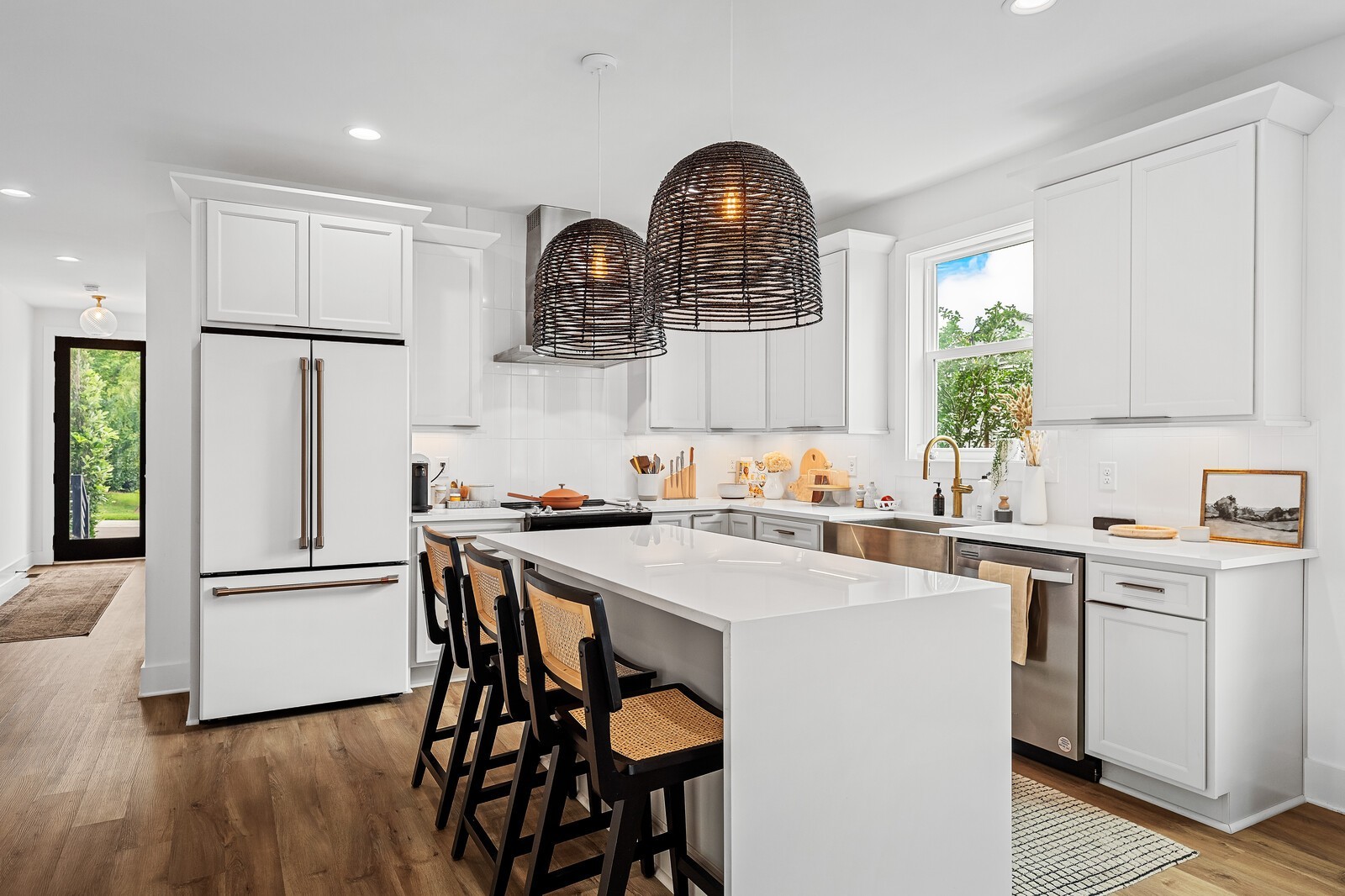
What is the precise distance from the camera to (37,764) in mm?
3232

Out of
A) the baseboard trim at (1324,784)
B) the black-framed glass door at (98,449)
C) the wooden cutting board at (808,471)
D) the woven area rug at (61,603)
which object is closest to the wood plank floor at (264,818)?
the baseboard trim at (1324,784)

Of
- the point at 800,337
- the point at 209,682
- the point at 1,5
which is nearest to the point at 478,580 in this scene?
the point at 209,682

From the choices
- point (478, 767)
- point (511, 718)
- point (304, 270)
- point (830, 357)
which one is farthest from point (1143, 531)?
point (304, 270)

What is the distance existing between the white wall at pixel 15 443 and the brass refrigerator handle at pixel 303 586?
14.5ft

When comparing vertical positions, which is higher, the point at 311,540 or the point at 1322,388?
the point at 1322,388

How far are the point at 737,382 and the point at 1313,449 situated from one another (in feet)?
10.1

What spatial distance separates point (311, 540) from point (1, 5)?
224 cm

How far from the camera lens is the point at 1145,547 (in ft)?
9.46

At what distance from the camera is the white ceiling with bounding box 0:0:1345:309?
2.64 metres

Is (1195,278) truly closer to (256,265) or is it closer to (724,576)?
(724,576)

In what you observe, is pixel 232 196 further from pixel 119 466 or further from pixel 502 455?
pixel 119 466

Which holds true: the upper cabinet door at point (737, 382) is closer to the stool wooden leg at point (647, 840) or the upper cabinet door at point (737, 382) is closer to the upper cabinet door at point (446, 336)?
the upper cabinet door at point (446, 336)

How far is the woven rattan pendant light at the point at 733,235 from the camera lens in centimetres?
201

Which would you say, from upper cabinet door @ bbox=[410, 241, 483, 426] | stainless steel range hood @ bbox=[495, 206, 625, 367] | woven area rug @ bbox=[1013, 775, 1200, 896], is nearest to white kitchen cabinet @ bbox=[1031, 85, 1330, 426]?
woven area rug @ bbox=[1013, 775, 1200, 896]
